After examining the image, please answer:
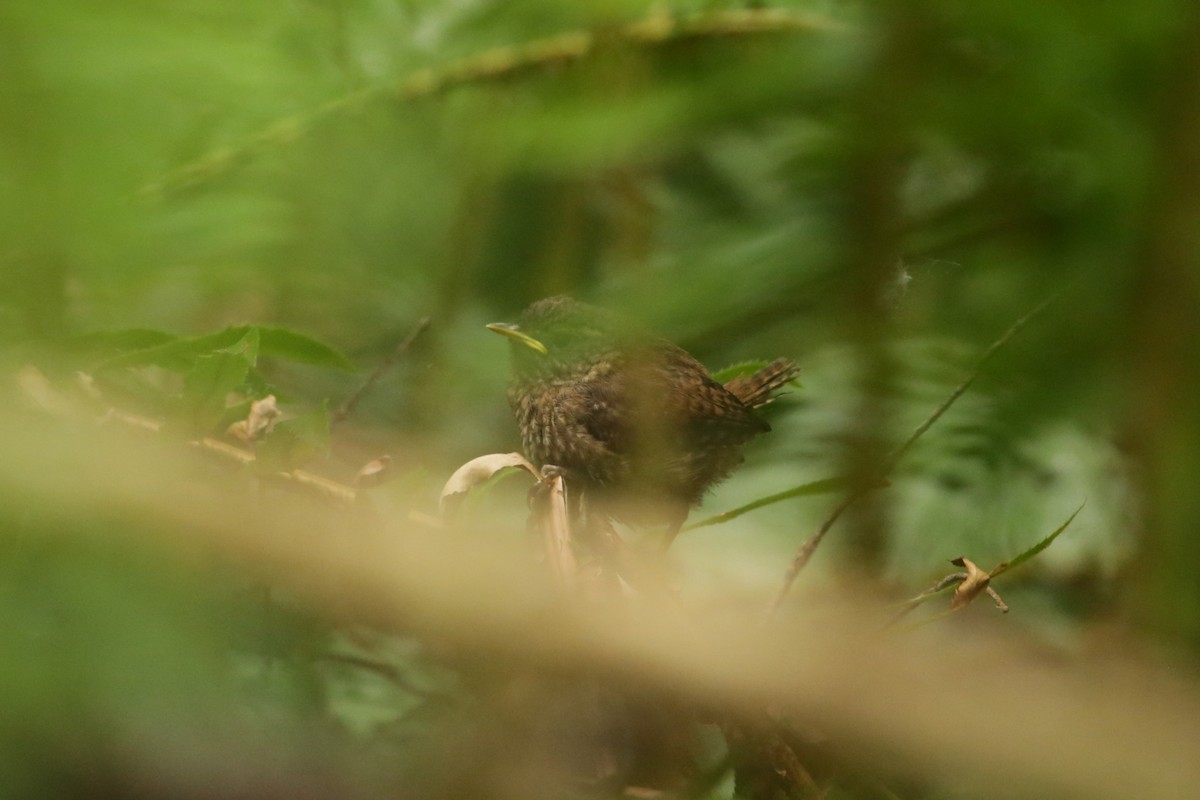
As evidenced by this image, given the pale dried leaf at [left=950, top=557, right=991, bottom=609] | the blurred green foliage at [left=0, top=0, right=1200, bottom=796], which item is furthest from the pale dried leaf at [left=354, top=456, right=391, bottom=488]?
the pale dried leaf at [left=950, top=557, right=991, bottom=609]

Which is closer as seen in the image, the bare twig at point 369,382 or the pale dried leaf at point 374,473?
the pale dried leaf at point 374,473

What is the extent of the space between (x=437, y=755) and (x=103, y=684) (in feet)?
0.79

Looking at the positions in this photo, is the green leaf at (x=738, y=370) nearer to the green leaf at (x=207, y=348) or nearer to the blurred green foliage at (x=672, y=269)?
the blurred green foliage at (x=672, y=269)

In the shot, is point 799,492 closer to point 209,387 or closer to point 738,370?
point 738,370

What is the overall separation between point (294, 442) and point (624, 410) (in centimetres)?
16

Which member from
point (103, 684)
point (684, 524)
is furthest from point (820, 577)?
point (103, 684)

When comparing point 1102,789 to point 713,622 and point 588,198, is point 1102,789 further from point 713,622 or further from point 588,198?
point 588,198

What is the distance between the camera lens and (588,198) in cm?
70

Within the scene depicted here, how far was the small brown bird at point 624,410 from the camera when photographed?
17.3 inches

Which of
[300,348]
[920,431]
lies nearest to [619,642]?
[920,431]

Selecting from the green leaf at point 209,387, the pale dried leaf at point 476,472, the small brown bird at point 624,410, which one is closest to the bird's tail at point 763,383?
the small brown bird at point 624,410

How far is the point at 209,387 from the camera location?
0.41 m

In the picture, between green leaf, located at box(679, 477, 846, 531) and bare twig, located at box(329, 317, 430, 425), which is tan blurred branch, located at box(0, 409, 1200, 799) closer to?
green leaf, located at box(679, 477, 846, 531)

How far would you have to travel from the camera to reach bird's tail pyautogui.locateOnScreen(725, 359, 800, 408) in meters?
0.47
